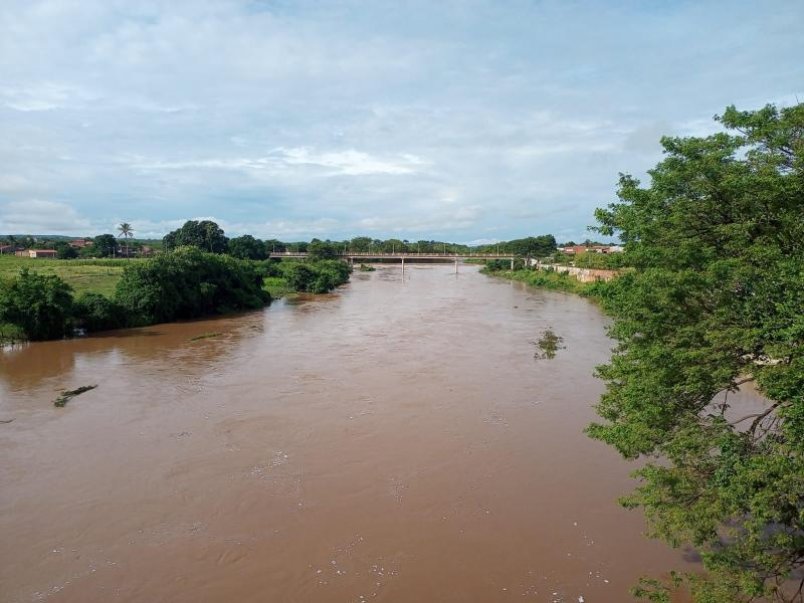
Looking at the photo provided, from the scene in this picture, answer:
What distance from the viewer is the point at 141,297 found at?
89.6ft

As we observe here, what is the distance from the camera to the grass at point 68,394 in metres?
14.7

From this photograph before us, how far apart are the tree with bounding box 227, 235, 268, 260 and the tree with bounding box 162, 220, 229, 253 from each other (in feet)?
5.38

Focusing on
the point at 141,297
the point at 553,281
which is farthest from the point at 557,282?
the point at 141,297

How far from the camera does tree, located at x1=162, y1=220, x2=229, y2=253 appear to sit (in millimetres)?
77062

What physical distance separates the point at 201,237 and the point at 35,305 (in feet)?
190

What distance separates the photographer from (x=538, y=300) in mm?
44625

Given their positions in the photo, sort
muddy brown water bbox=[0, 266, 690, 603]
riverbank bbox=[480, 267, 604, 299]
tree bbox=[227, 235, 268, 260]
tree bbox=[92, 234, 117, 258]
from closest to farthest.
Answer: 1. muddy brown water bbox=[0, 266, 690, 603]
2. riverbank bbox=[480, 267, 604, 299]
3. tree bbox=[227, 235, 268, 260]
4. tree bbox=[92, 234, 117, 258]

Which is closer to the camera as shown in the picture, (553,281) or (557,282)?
(557,282)

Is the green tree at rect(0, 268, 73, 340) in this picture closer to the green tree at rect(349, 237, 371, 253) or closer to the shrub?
the shrub

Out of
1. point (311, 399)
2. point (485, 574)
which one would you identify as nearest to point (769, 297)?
point (485, 574)

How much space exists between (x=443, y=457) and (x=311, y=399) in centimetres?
517

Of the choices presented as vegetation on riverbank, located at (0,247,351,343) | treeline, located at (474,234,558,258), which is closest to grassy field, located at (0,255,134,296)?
vegetation on riverbank, located at (0,247,351,343)

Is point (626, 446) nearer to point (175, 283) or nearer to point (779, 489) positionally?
point (779, 489)

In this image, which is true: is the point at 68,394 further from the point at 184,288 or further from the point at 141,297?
the point at 184,288
